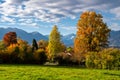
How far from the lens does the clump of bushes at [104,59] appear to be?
2611 inches

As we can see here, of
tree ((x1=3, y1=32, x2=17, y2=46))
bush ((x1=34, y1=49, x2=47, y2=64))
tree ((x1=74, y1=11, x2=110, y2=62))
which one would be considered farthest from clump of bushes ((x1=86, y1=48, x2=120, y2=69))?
tree ((x1=3, y1=32, x2=17, y2=46))

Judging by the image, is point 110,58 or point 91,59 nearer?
point 110,58

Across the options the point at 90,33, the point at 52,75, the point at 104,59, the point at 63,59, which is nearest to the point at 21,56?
the point at 63,59

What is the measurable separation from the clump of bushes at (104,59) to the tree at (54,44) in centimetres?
2846

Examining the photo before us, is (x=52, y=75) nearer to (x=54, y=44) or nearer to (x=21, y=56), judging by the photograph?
(x=21, y=56)

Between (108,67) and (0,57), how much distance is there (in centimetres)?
3959

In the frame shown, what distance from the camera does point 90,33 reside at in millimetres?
73500

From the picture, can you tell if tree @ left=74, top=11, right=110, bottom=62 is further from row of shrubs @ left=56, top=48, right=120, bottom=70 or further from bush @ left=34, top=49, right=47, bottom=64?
bush @ left=34, top=49, right=47, bottom=64

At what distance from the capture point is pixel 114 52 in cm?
6812

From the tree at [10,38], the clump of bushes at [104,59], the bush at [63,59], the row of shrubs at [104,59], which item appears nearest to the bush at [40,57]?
the bush at [63,59]

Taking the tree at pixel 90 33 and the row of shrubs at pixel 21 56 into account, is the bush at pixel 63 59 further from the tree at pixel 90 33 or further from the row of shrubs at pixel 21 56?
the tree at pixel 90 33

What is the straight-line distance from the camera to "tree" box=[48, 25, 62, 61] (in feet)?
318

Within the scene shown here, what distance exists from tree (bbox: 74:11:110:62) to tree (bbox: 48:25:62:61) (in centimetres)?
2375

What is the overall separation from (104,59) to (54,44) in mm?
33643
